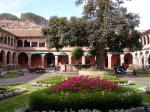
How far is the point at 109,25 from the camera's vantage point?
29.9 meters

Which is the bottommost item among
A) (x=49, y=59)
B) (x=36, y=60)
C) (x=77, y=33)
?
(x=36, y=60)

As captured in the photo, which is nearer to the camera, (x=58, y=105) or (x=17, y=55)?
(x=58, y=105)

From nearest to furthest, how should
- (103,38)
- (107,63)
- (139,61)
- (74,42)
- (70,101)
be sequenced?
(70,101) < (103,38) < (74,42) < (139,61) < (107,63)

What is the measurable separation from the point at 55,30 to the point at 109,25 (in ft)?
20.5

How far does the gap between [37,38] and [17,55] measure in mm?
4612

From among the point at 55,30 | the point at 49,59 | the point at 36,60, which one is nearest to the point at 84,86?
the point at 55,30

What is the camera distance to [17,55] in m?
57.2

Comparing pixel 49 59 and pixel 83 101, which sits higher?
pixel 49 59

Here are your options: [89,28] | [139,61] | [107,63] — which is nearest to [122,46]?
[89,28]

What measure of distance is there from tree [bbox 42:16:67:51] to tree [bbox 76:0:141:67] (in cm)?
250

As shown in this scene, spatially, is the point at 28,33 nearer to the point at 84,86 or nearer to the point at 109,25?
the point at 109,25

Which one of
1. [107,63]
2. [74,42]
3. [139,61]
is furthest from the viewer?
[107,63]

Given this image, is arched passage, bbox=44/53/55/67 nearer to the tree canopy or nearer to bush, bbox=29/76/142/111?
the tree canopy

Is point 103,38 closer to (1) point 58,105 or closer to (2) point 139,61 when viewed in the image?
(1) point 58,105
